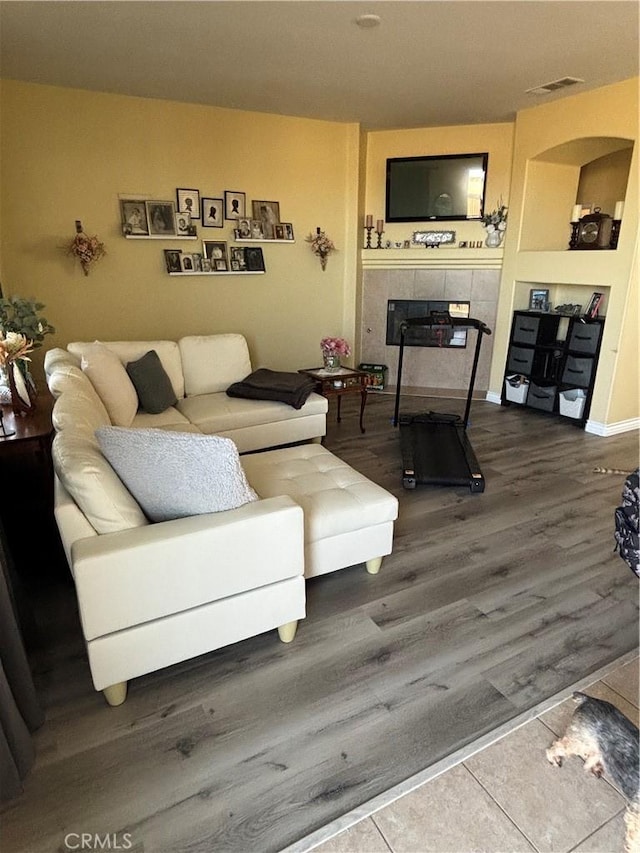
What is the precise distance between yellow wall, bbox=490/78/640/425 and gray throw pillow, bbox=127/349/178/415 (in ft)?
11.7

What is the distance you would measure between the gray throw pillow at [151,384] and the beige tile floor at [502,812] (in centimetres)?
283

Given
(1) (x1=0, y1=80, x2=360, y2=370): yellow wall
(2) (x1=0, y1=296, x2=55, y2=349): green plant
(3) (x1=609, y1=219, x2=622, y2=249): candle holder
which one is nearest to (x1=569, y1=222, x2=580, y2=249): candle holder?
(3) (x1=609, y1=219, x2=622, y2=249): candle holder

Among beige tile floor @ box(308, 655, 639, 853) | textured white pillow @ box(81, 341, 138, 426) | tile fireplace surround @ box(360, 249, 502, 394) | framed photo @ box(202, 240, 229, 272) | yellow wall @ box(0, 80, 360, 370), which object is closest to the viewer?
beige tile floor @ box(308, 655, 639, 853)

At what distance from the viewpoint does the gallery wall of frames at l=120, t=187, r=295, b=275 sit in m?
4.44

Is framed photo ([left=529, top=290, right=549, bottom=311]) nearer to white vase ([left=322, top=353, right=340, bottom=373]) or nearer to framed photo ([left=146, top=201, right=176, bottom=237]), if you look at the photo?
white vase ([left=322, top=353, right=340, bottom=373])

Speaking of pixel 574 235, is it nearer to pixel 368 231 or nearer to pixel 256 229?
pixel 368 231

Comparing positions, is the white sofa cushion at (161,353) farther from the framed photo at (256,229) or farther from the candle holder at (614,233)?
the candle holder at (614,233)

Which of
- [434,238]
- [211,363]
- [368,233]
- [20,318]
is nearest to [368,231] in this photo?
[368,233]

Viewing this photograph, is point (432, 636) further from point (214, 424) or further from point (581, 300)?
point (581, 300)

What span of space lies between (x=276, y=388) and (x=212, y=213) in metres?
1.96

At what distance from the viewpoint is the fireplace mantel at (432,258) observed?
542 cm

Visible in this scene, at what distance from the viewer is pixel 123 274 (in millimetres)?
4484

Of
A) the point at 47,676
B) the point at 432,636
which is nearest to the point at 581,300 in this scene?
the point at 432,636

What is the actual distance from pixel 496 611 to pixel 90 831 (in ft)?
5.65
